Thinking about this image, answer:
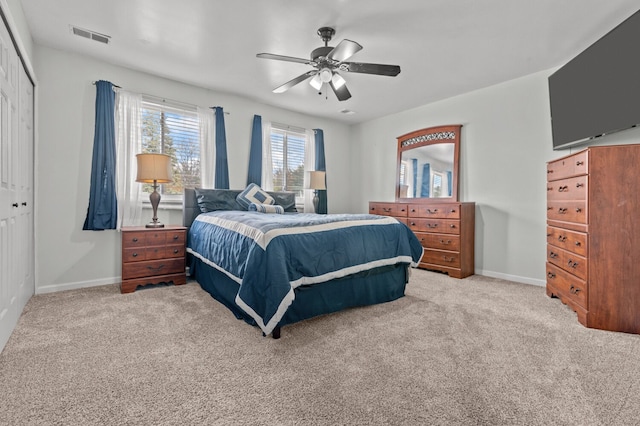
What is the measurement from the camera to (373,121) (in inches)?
233

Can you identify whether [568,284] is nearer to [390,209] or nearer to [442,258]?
[442,258]

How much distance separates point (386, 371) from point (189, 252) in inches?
110

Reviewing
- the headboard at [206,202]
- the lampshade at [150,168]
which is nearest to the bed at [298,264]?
the headboard at [206,202]

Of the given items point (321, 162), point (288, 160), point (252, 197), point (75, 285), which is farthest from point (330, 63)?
point (75, 285)

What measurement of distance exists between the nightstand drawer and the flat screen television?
446 centimetres

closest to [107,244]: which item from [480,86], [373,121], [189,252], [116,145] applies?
[189,252]

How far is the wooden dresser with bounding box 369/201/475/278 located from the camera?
403 cm

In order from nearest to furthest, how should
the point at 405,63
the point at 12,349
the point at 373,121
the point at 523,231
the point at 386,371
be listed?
the point at 386,371 < the point at 12,349 < the point at 405,63 < the point at 523,231 < the point at 373,121

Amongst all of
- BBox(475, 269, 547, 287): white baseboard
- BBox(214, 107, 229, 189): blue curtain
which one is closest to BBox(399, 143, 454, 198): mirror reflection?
BBox(475, 269, 547, 287): white baseboard

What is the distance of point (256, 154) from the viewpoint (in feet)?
15.5

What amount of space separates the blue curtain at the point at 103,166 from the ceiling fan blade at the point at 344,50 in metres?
2.64

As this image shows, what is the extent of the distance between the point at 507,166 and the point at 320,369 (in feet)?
12.0

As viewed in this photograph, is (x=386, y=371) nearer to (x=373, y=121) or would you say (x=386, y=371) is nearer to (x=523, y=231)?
(x=523, y=231)

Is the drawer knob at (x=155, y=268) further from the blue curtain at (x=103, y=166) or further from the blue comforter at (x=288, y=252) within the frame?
the blue curtain at (x=103, y=166)
